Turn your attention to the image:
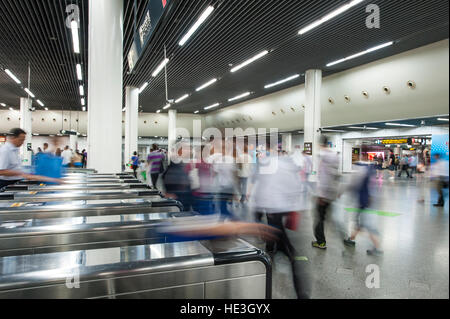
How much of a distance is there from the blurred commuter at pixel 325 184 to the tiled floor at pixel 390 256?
0.28m

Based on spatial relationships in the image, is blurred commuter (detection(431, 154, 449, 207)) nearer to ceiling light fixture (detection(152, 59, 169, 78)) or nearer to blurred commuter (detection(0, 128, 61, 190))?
blurred commuter (detection(0, 128, 61, 190))

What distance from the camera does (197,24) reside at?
9.14 metres

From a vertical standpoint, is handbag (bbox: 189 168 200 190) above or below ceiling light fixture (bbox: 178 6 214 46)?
below

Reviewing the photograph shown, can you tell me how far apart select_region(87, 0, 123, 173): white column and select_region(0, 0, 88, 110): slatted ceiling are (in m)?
1.62

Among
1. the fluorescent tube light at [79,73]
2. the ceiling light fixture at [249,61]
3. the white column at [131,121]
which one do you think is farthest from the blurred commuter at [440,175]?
the white column at [131,121]

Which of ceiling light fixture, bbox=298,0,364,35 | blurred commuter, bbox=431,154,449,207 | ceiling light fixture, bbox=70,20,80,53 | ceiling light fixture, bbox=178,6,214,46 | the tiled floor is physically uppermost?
ceiling light fixture, bbox=70,20,80,53

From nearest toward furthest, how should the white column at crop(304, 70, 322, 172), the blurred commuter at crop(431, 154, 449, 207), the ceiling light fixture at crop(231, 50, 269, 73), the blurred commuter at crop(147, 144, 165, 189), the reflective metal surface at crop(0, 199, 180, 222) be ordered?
the blurred commuter at crop(431, 154, 449, 207) < the reflective metal surface at crop(0, 199, 180, 222) < the blurred commuter at crop(147, 144, 165, 189) < the ceiling light fixture at crop(231, 50, 269, 73) < the white column at crop(304, 70, 322, 172)

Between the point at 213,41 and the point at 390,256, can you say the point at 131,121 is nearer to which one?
the point at 213,41

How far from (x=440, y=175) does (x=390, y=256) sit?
12.1 feet

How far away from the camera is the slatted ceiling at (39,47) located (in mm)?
8914

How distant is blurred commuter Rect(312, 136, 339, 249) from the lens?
12.5 ft

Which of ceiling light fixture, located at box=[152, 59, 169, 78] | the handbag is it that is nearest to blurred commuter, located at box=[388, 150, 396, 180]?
the handbag
